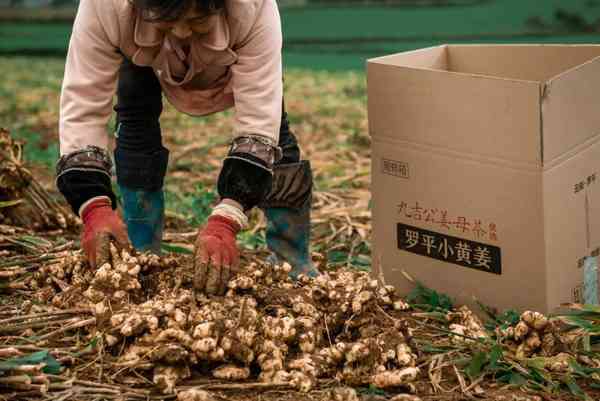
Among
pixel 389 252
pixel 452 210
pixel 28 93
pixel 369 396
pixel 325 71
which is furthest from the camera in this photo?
pixel 325 71

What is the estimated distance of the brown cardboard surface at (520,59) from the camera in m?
2.60

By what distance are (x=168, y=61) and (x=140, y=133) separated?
1.24ft

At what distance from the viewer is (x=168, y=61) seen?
2.36 metres

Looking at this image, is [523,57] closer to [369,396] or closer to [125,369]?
[369,396]

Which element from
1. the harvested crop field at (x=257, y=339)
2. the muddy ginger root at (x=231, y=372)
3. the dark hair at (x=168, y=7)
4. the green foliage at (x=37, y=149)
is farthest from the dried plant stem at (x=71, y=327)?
the green foliage at (x=37, y=149)

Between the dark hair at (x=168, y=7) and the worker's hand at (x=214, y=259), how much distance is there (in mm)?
541

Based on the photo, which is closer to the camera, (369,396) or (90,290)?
(369,396)

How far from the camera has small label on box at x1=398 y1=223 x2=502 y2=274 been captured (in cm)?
244

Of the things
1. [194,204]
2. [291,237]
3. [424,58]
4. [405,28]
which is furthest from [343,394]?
[405,28]

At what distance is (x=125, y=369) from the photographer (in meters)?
1.94

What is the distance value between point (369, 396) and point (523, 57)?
130cm

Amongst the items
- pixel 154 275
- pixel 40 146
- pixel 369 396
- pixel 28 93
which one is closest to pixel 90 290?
pixel 154 275

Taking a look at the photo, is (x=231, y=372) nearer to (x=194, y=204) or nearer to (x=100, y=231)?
(x=100, y=231)

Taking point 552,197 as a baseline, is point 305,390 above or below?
below
